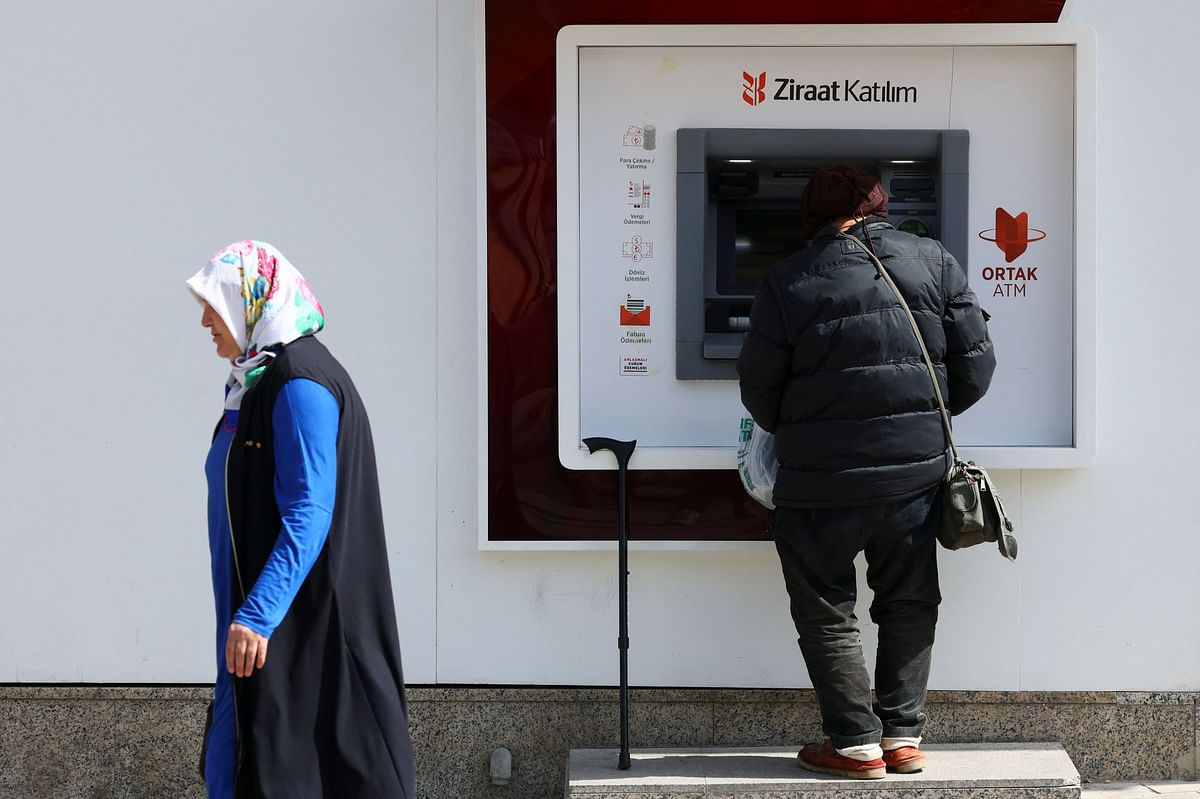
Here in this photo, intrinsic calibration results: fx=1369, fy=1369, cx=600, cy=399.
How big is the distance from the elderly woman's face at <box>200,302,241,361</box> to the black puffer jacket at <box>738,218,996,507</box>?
147 centimetres

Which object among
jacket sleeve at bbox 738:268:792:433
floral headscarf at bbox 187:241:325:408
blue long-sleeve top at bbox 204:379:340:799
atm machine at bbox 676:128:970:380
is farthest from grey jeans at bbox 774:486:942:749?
floral headscarf at bbox 187:241:325:408

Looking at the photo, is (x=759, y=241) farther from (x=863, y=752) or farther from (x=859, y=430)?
(x=863, y=752)

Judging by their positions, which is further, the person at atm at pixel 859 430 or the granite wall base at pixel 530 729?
the granite wall base at pixel 530 729

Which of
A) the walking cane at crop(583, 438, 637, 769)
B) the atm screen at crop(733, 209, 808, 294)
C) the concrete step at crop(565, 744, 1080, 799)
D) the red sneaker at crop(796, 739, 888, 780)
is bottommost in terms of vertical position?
the concrete step at crop(565, 744, 1080, 799)

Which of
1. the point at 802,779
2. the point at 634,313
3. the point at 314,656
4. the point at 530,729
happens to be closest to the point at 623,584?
the point at 530,729

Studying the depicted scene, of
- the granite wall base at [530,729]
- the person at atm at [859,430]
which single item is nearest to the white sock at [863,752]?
the person at atm at [859,430]

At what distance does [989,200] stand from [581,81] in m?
1.35

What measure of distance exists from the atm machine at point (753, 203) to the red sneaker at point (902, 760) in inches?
49.1

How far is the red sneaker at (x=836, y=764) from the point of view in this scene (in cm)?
384

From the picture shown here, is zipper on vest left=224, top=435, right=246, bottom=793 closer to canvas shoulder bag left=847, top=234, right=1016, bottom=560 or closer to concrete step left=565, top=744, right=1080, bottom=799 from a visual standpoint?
concrete step left=565, top=744, right=1080, bottom=799

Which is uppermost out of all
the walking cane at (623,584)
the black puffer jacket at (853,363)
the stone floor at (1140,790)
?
the black puffer jacket at (853,363)

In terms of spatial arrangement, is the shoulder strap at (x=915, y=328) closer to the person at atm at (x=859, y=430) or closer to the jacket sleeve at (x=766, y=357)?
the person at atm at (x=859, y=430)

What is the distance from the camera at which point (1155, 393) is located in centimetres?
435

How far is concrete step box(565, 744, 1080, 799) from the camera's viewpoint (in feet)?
12.7
